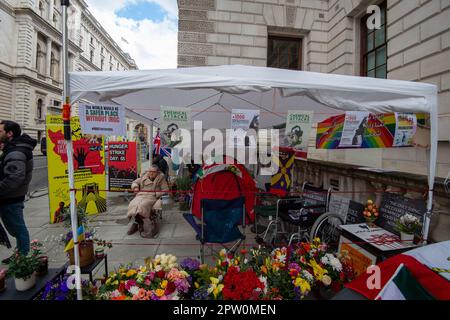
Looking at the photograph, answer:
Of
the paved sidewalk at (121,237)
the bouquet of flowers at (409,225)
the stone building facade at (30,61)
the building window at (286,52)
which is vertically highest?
the stone building facade at (30,61)

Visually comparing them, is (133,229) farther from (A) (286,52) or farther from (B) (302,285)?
(A) (286,52)

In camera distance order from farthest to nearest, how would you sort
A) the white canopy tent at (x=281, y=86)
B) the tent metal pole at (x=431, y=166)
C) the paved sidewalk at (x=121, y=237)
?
1. the paved sidewalk at (x=121, y=237)
2. the tent metal pole at (x=431, y=166)
3. the white canopy tent at (x=281, y=86)

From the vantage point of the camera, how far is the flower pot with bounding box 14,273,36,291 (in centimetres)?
214

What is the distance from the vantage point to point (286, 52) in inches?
389

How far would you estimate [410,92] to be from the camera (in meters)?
2.81

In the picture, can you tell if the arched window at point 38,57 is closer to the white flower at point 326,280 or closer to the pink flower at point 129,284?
the pink flower at point 129,284

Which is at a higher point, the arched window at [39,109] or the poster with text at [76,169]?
the arched window at [39,109]

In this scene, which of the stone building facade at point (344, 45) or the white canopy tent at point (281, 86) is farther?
the stone building facade at point (344, 45)

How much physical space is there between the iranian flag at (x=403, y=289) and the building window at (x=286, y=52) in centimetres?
944

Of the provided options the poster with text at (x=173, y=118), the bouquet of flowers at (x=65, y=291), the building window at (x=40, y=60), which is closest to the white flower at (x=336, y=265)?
the poster with text at (x=173, y=118)

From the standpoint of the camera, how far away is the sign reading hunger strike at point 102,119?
2324mm
